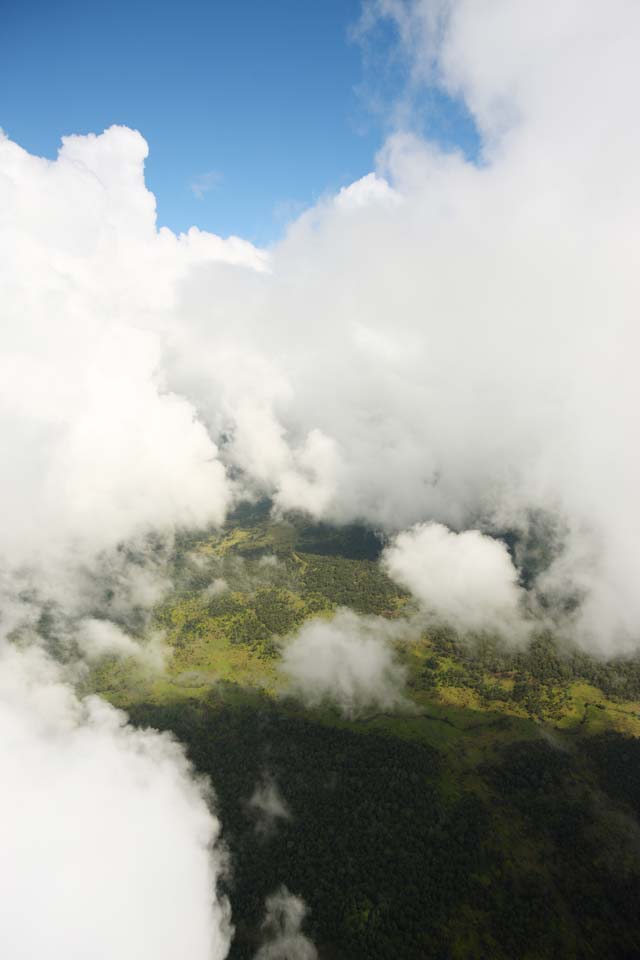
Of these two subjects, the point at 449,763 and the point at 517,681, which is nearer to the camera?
the point at 449,763

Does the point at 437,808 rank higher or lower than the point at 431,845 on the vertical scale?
higher

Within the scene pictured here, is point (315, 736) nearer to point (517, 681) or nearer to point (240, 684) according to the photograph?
point (240, 684)

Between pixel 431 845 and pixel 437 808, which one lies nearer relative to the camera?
pixel 431 845

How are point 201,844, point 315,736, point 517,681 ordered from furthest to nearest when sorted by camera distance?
point 517,681 < point 315,736 < point 201,844

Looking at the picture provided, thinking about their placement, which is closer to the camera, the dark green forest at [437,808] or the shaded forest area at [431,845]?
the shaded forest area at [431,845]

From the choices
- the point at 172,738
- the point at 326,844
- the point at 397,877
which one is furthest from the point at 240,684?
the point at 397,877

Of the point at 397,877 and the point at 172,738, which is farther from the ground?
the point at 172,738

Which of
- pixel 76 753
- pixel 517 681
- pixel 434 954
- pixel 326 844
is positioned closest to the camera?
pixel 76 753

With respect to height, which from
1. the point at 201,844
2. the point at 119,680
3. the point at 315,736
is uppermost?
the point at 119,680

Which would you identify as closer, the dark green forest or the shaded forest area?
the shaded forest area

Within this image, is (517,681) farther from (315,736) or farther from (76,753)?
(76,753)
